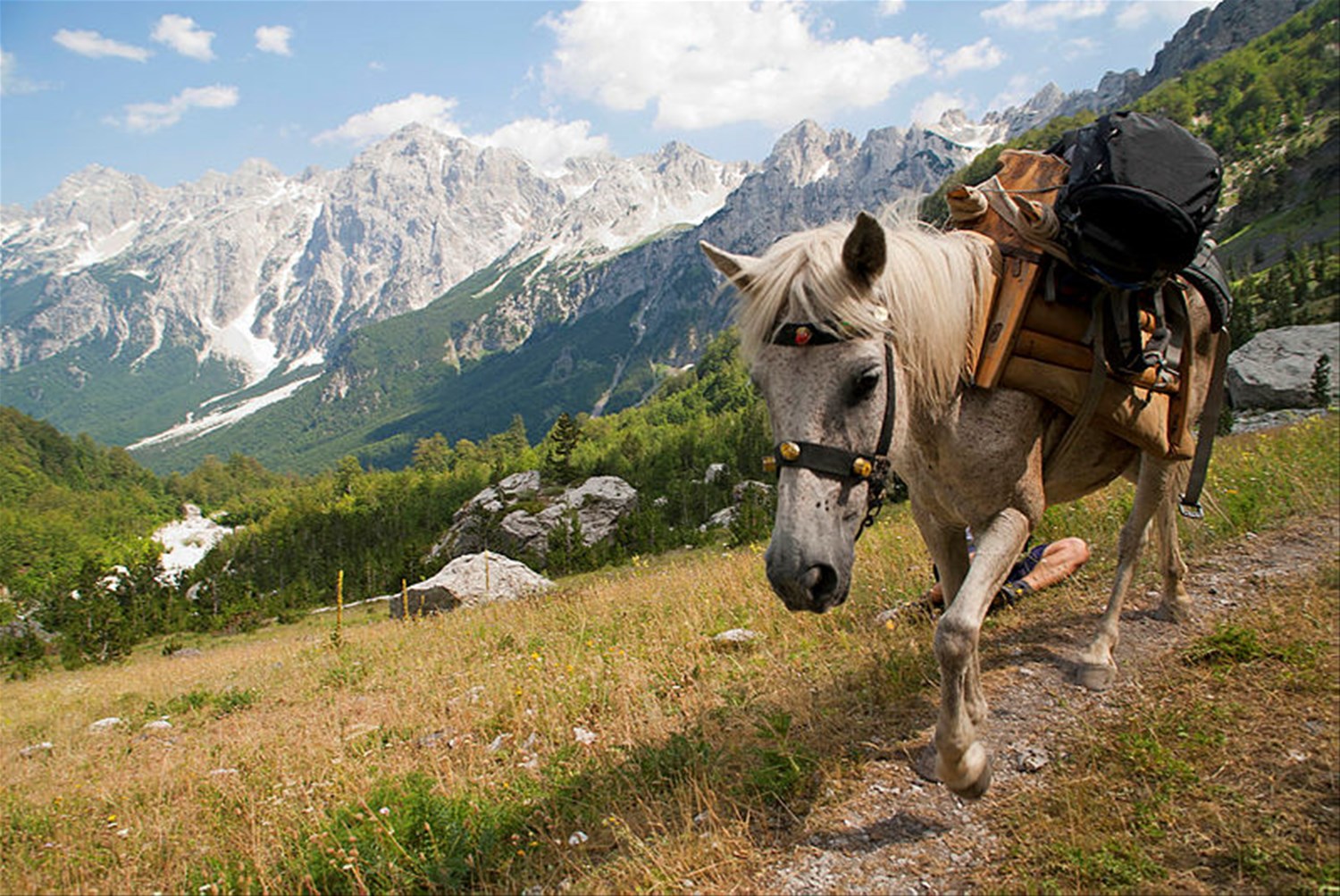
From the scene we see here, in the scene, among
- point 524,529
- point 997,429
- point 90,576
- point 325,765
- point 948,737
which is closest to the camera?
point 948,737

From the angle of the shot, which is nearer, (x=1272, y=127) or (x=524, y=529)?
(x=524, y=529)

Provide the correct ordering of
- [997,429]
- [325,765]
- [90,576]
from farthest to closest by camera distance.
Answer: [90,576]
[325,765]
[997,429]

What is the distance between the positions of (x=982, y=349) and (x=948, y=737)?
81.8 inches

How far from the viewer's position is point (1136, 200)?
371cm

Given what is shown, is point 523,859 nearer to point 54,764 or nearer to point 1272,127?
point 54,764

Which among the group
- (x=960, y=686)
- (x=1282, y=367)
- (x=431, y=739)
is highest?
(x=960, y=686)

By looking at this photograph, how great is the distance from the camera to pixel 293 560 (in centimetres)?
9544

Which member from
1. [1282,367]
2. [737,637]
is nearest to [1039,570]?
[737,637]

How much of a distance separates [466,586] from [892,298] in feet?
75.3

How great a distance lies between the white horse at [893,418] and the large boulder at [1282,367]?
44549 millimetres

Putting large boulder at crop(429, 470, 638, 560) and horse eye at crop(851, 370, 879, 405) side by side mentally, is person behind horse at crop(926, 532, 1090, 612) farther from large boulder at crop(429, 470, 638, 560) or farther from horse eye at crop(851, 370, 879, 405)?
large boulder at crop(429, 470, 638, 560)

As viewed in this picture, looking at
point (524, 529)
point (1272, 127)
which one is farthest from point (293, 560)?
point (1272, 127)

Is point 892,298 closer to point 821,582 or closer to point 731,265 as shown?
point 731,265

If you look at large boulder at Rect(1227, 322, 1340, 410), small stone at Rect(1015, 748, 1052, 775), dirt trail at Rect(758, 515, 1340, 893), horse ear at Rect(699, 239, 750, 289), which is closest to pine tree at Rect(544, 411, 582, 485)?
large boulder at Rect(1227, 322, 1340, 410)
